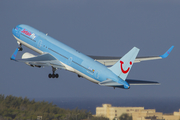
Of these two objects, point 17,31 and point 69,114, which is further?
point 69,114

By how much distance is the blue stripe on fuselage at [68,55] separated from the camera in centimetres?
4428

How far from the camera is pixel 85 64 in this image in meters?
46.4

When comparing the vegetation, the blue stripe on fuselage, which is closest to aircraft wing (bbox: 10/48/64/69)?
the blue stripe on fuselage

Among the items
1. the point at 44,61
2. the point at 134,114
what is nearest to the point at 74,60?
the point at 44,61

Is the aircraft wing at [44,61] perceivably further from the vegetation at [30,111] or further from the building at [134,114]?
the building at [134,114]

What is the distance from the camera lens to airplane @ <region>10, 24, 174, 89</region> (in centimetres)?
4153

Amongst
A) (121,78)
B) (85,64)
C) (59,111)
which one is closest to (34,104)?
(59,111)

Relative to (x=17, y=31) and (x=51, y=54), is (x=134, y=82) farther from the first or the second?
(x=17, y=31)

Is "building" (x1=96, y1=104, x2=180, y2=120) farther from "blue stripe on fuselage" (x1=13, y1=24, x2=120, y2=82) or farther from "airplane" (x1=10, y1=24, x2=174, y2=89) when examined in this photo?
"blue stripe on fuselage" (x1=13, y1=24, x2=120, y2=82)

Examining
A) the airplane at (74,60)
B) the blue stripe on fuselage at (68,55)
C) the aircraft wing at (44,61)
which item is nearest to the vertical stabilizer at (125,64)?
the airplane at (74,60)

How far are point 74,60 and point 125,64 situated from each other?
9816 mm

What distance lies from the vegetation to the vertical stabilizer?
1213 inches

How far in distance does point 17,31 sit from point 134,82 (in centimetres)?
2545

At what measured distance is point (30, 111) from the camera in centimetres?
7312
